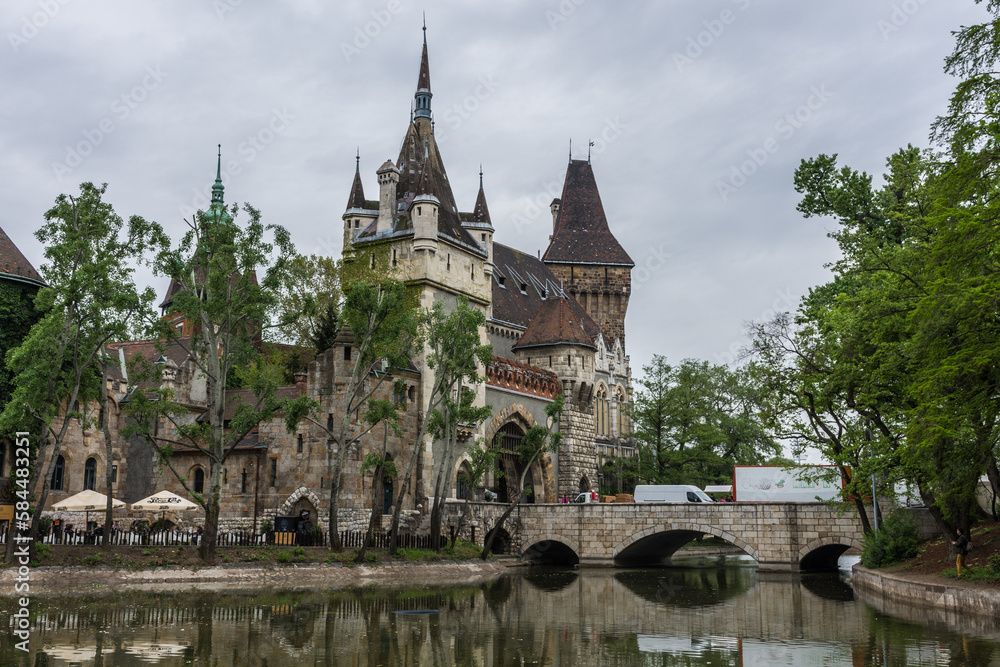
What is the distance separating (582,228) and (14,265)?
40.4 m

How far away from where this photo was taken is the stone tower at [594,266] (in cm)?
6462

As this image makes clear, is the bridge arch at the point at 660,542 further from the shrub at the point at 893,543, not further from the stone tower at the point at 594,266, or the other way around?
the stone tower at the point at 594,266

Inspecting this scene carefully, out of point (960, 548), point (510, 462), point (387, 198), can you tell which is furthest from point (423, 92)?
point (960, 548)

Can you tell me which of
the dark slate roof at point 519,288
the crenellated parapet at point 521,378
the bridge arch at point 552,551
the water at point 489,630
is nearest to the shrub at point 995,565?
the water at point 489,630

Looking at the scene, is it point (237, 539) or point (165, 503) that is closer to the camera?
point (165, 503)

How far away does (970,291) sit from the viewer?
51.6 ft

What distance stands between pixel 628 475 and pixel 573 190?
24.0 m

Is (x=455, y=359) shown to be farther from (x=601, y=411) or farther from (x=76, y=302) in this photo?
(x=601, y=411)

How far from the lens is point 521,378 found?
159 feet

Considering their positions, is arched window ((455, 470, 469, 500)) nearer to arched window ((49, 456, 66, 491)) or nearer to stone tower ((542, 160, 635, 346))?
arched window ((49, 456, 66, 491))

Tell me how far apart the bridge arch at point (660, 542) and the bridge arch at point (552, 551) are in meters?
2.02

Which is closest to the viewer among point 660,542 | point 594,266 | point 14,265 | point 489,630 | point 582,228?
point 489,630

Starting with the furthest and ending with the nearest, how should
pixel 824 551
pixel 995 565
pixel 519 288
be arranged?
pixel 519 288 < pixel 824 551 < pixel 995 565

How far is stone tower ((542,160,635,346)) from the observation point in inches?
2544
